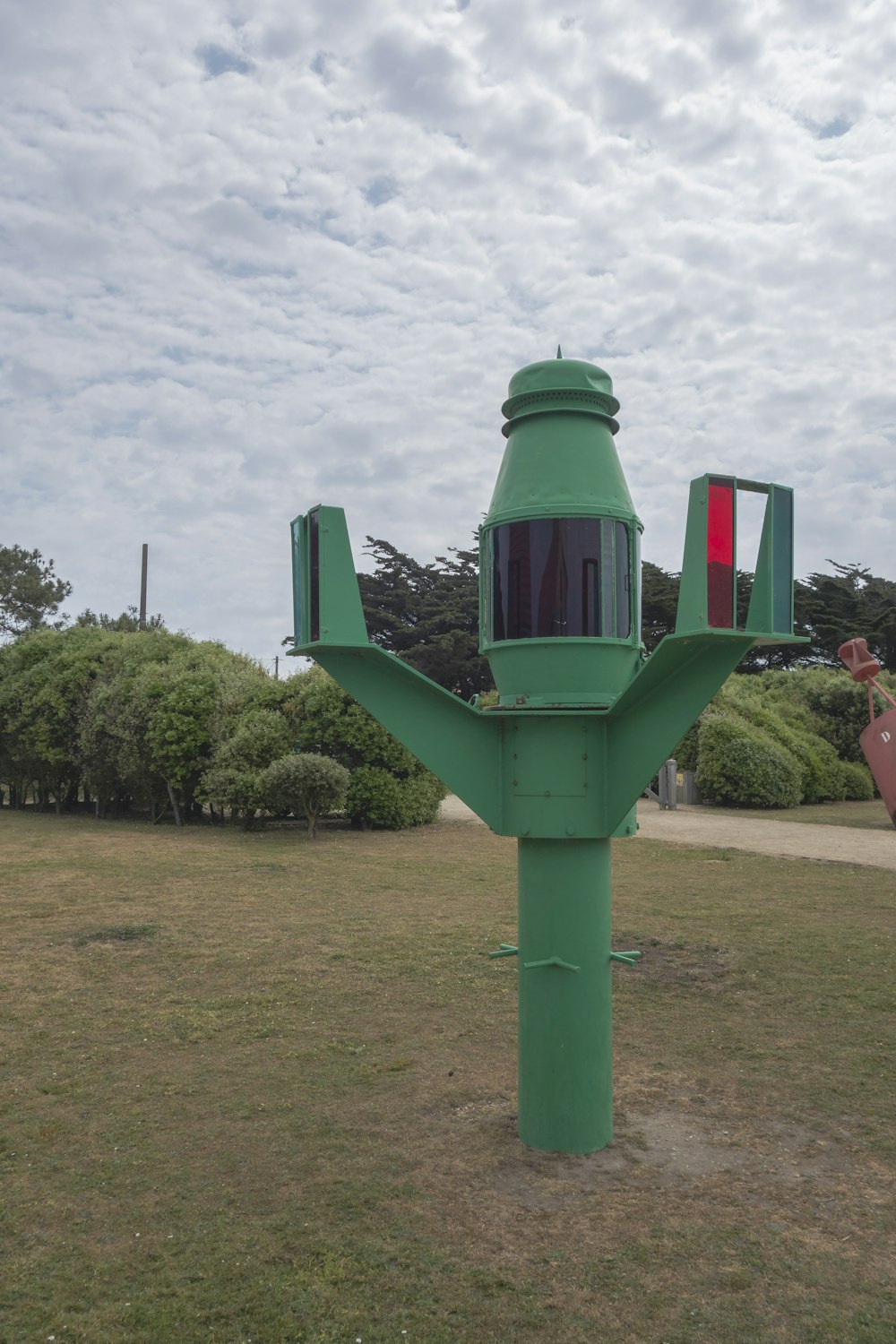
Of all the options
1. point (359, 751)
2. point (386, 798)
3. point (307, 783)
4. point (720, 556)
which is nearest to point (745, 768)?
point (386, 798)

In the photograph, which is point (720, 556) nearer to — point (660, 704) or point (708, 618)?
point (708, 618)

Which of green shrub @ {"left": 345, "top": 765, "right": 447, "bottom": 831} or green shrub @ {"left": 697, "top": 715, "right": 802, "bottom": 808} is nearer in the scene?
green shrub @ {"left": 345, "top": 765, "right": 447, "bottom": 831}

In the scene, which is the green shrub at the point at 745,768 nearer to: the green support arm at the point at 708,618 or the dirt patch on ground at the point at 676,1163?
the dirt patch on ground at the point at 676,1163

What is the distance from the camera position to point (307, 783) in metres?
17.5

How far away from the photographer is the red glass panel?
3914 millimetres

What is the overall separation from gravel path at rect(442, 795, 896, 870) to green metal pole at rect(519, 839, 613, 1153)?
10701 mm

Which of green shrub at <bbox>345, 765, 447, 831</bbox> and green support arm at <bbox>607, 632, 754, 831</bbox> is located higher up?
green support arm at <bbox>607, 632, 754, 831</bbox>

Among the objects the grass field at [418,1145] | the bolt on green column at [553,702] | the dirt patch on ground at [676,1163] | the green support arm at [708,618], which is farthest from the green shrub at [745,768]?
the green support arm at [708,618]

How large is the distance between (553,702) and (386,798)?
49.5 feet

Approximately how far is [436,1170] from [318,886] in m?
8.34

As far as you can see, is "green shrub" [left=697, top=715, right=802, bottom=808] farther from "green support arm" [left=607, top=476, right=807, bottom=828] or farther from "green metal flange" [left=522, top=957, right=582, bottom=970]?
"green support arm" [left=607, top=476, right=807, bottom=828]

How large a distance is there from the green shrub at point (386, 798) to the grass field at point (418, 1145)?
915 centimetres

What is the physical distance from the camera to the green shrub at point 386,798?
63.3 ft

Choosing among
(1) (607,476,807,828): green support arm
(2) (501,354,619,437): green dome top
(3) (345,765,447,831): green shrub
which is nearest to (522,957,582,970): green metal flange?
(1) (607,476,807,828): green support arm
